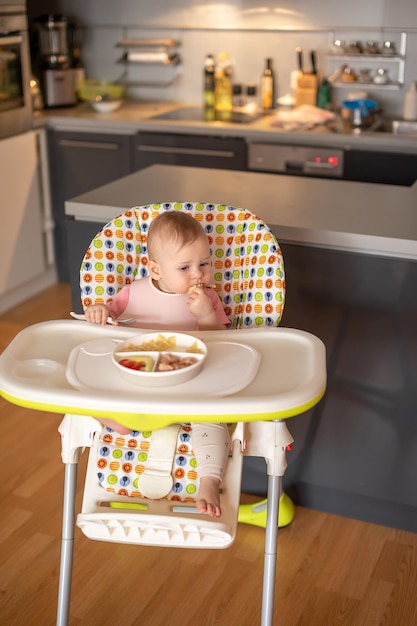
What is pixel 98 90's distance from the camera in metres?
4.30

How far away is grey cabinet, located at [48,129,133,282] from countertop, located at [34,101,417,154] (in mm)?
40

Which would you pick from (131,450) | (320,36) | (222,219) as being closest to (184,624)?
(131,450)

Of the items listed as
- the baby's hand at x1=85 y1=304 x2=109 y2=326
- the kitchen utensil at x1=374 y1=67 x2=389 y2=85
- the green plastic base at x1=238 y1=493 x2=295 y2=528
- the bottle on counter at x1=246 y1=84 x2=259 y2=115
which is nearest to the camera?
the baby's hand at x1=85 y1=304 x2=109 y2=326

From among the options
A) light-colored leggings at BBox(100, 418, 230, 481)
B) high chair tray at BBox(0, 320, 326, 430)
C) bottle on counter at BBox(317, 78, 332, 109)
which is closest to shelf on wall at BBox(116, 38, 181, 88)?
bottle on counter at BBox(317, 78, 332, 109)

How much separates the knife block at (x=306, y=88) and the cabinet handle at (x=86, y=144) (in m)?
0.94

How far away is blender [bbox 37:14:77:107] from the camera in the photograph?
13.6 feet

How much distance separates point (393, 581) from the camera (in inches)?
84.9

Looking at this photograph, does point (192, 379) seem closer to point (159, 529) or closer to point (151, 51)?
point (159, 529)

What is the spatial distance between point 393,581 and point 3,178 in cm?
249

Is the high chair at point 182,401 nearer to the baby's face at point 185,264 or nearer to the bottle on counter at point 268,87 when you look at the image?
the baby's face at point 185,264

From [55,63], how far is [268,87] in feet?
3.54

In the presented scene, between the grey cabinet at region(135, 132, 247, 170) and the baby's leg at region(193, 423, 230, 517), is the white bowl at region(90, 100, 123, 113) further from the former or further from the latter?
the baby's leg at region(193, 423, 230, 517)

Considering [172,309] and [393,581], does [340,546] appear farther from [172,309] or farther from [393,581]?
[172,309]

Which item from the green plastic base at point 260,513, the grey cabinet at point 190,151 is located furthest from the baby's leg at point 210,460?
the grey cabinet at point 190,151
